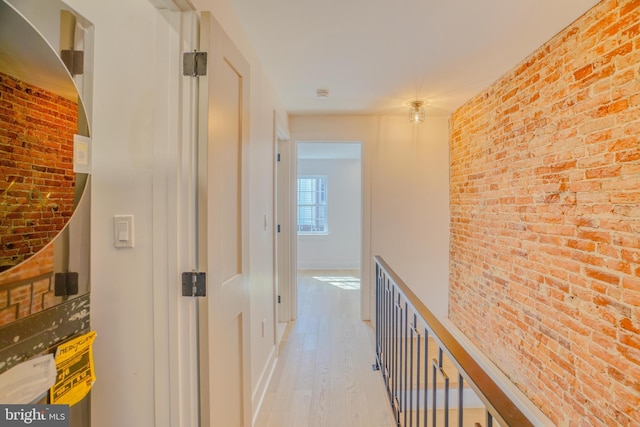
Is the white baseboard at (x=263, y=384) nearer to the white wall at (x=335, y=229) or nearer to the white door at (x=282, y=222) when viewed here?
the white door at (x=282, y=222)

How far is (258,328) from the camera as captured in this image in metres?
2.06

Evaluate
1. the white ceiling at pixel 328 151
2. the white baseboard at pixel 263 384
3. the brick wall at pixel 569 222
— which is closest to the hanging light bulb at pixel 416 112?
the brick wall at pixel 569 222

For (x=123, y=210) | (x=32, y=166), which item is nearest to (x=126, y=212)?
(x=123, y=210)

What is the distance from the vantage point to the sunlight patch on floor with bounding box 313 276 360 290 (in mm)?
4867

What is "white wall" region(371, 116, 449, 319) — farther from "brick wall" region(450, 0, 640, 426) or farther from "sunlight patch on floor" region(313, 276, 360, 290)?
"sunlight patch on floor" region(313, 276, 360, 290)

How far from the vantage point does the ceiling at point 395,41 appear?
1519 millimetres

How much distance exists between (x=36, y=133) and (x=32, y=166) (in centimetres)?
10

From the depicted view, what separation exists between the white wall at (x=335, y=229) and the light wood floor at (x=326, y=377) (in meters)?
2.46

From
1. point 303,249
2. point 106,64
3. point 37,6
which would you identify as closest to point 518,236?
point 106,64

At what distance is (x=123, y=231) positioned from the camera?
1.06 meters

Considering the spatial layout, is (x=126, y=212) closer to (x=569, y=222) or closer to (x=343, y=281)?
(x=569, y=222)

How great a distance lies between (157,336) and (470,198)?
288 centimetres

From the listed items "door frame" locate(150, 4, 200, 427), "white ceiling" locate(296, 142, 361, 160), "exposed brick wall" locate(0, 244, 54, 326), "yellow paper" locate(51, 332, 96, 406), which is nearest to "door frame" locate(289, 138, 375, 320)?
"white ceiling" locate(296, 142, 361, 160)

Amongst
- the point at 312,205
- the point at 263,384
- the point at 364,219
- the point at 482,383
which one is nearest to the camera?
the point at 482,383
